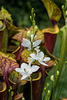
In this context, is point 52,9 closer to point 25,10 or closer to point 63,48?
point 63,48

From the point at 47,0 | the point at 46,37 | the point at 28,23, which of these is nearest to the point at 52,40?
the point at 46,37

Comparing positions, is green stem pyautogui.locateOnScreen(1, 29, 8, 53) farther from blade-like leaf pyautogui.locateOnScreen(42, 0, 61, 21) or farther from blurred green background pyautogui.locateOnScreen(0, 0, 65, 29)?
blurred green background pyautogui.locateOnScreen(0, 0, 65, 29)

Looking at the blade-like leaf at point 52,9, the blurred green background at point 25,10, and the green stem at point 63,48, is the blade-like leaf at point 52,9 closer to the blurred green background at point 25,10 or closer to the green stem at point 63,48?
the green stem at point 63,48

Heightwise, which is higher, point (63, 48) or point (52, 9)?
point (52, 9)

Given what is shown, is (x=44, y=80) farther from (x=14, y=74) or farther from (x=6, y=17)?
(x=6, y=17)

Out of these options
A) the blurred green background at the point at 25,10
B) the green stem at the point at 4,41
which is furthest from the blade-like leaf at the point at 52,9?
the blurred green background at the point at 25,10

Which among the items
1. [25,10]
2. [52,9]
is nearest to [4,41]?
[52,9]

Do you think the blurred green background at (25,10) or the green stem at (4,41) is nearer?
the green stem at (4,41)

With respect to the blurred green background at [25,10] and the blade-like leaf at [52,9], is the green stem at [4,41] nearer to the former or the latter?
the blade-like leaf at [52,9]

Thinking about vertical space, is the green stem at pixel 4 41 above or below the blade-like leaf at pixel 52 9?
below

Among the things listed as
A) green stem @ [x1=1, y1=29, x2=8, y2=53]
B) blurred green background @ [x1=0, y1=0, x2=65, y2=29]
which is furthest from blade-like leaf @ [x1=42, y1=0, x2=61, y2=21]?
blurred green background @ [x1=0, y1=0, x2=65, y2=29]
